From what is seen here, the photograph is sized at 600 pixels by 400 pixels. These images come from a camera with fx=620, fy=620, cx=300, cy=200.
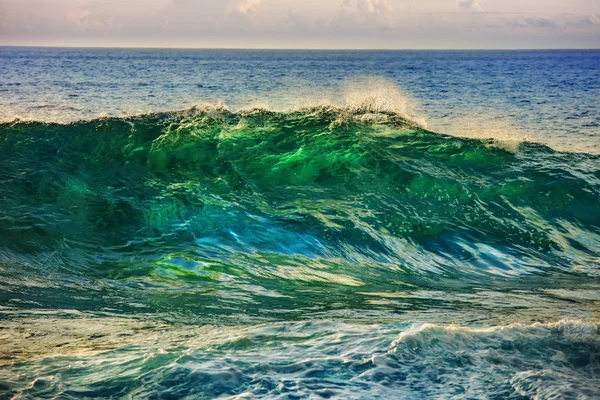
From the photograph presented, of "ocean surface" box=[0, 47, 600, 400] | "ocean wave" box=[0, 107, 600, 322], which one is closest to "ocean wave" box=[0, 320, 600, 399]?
"ocean surface" box=[0, 47, 600, 400]

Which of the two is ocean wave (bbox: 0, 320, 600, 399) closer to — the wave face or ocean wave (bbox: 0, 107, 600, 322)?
the wave face

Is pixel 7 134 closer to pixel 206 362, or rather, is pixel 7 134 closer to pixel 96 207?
pixel 96 207

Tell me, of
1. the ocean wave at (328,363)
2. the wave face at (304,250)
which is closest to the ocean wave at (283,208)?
the wave face at (304,250)

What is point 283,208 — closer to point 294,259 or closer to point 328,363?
point 294,259

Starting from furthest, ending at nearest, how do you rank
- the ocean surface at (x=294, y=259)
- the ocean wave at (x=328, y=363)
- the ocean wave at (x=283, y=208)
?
the ocean wave at (x=283, y=208)
the ocean surface at (x=294, y=259)
the ocean wave at (x=328, y=363)

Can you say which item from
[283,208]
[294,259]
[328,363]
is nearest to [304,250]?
[294,259]

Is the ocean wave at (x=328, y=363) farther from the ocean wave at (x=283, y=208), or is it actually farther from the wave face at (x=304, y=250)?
the ocean wave at (x=283, y=208)

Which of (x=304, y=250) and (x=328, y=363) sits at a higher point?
(x=328, y=363)
